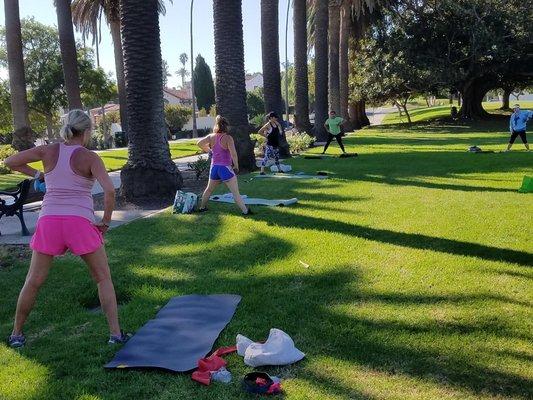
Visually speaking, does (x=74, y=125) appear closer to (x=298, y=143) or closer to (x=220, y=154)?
(x=220, y=154)

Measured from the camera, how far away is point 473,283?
5039 mm

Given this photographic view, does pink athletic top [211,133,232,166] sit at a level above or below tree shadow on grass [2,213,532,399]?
above

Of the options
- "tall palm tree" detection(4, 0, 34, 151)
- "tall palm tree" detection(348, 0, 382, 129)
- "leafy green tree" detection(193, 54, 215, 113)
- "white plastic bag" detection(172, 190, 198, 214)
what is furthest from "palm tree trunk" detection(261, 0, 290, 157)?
"leafy green tree" detection(193, 54, 215, 113)

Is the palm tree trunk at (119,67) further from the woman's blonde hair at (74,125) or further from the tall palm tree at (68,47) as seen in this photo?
the woman's blonde hair at (74,125)

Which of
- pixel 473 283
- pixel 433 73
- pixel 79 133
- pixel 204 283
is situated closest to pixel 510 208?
pixel 473 283

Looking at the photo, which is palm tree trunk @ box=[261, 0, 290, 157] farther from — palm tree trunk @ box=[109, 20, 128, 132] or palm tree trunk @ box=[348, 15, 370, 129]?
palm tree trunk @ box=[348, 15, 370, 129]

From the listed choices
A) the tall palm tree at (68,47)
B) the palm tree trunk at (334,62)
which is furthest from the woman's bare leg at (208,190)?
the palm tree trunk at (334,62)

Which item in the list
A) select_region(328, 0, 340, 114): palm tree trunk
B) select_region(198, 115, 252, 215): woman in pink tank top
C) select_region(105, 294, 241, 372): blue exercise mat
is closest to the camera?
select_region(105, 294, 241, 372): blue exercise mat

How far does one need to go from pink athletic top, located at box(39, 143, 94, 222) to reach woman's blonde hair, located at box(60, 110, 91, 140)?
0.08 metres

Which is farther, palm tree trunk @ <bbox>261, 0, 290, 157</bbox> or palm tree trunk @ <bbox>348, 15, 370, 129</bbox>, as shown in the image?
palm tree trunk @ <bbox>348, 15, 370, 129</bbox>

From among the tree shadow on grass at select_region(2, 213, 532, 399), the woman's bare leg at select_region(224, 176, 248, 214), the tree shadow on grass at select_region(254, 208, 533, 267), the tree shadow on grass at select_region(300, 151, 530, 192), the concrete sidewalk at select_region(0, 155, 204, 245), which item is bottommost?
the tree shadow on grass at select_region(2, 213, 532, 399)

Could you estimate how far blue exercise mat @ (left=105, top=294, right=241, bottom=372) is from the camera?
371 cm

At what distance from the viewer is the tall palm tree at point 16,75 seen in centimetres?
1831

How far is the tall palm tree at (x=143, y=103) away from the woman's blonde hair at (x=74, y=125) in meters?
6.61
